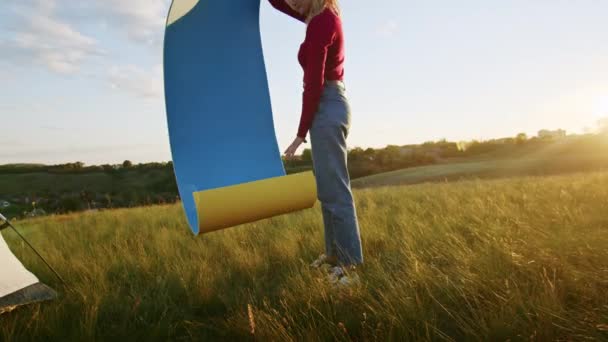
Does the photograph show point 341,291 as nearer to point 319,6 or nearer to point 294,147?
point 294,147

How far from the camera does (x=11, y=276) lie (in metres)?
2.64

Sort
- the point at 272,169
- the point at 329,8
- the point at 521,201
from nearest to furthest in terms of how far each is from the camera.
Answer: the point at 329,8 < the point at 272,169 < the point at 521,201

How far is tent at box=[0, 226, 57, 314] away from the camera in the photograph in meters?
2.43

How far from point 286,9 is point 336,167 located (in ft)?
3.99

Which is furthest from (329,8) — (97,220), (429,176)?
(429,176)

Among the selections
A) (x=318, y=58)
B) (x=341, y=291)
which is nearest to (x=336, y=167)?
(x=318, y=58)

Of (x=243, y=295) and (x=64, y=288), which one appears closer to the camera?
(x=243, y=295)

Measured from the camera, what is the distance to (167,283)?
2.90m

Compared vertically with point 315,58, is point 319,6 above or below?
above

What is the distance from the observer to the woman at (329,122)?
8.53 feet

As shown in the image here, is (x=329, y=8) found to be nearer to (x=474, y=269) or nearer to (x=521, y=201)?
(x=474, y=269)

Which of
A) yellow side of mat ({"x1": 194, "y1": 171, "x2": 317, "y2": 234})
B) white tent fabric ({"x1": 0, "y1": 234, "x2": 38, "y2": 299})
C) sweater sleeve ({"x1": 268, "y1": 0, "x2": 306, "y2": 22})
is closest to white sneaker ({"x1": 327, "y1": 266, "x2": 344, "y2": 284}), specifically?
yellow side of mat ({"x1": 194, "y1": 171, "x2": 317, "y2": 234})

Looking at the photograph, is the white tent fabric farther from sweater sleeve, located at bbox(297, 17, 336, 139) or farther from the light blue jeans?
sweater sleeve, located at bbox(297, 17, 336, 139)

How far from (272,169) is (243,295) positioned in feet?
3.82
